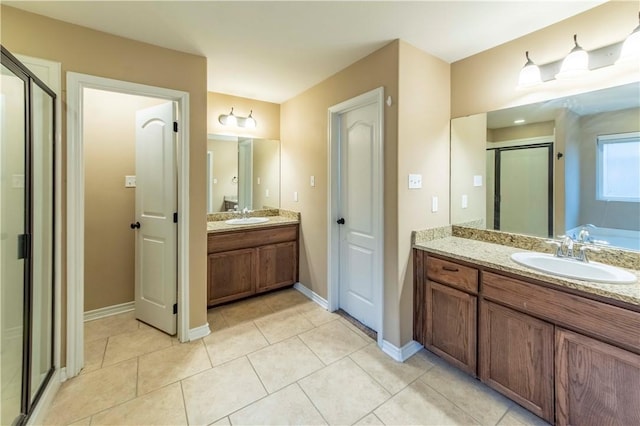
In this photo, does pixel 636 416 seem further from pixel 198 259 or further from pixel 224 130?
pixel 224 130

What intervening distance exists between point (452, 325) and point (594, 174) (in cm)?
135

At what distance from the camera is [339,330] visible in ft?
8.27

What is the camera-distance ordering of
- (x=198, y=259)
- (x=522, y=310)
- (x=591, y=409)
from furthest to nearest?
(x=198, y=259)
(x=522, y=310)
(x=591, y=409)

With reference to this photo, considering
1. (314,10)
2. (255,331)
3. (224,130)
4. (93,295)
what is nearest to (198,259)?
(255,331)

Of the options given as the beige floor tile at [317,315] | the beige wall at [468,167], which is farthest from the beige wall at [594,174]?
the beige floor tile at [317,315]

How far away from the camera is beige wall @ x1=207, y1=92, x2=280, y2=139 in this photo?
328 centimetres

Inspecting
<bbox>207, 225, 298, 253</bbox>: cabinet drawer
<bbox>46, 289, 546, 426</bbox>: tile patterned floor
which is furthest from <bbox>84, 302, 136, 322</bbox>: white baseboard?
<bbox>207, 225, 298, 253</bbox>: cabinet drawer

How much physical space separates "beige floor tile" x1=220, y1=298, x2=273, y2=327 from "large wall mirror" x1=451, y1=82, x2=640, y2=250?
2.10 meters

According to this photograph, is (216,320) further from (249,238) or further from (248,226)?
(248,226)

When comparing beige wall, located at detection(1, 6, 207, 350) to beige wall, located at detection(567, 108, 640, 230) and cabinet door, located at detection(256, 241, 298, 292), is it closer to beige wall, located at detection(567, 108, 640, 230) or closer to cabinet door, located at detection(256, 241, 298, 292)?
cabinet door, located at detection(256, 241, 298, 292)

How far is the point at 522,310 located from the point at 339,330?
1.46 meters

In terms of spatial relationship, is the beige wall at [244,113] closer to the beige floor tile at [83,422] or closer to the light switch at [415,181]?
the light switch at [415,181]

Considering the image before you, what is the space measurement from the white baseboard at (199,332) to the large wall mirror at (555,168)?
240 centimetres

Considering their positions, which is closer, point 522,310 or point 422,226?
point 522,310
